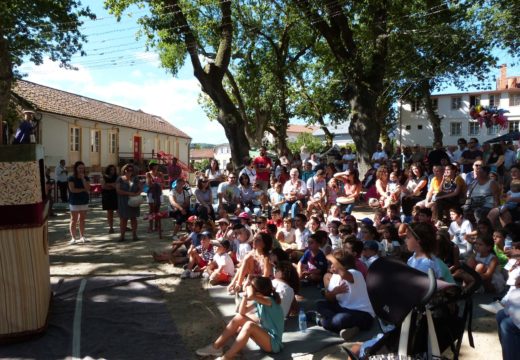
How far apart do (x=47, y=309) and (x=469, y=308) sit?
4.78m

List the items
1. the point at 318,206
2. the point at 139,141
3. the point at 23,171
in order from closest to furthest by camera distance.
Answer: the point at 23,171
the point at 318,206
the point at 139,141

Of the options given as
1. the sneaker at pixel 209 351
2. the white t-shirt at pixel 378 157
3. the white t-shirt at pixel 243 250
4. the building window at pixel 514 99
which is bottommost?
the sneaker at pixel 209 351

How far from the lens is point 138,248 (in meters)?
9.40

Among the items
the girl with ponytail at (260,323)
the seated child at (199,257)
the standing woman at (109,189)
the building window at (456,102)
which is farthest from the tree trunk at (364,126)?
the building window at (456,102)

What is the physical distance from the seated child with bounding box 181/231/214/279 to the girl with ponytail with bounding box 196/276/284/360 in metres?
2.86

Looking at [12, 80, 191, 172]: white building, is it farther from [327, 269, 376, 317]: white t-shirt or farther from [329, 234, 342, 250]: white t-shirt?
[327, 269, 376, 317]: white t-shirt

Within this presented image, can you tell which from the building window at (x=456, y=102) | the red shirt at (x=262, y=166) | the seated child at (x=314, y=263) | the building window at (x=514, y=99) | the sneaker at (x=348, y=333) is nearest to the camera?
the sneaker at (x=348, y=333)

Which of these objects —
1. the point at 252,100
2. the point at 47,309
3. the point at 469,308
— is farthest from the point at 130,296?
the point at 252,100

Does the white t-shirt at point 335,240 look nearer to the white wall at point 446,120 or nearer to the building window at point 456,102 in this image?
the white wall at point 446,120

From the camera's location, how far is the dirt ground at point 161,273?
4656 mm

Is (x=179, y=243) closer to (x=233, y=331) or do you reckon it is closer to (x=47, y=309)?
(x=47, y=309)

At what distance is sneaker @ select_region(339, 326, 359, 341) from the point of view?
4.78 metres

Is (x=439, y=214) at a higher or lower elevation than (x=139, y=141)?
lower

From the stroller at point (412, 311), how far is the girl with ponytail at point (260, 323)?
66.0 inches
